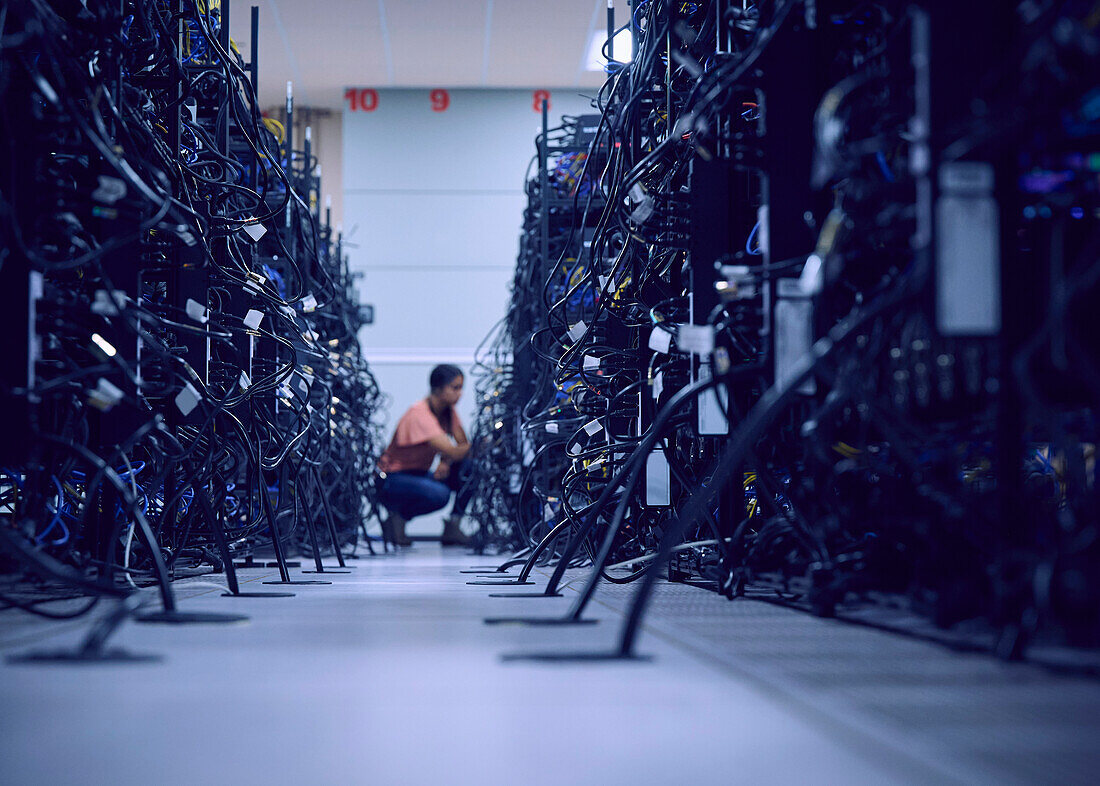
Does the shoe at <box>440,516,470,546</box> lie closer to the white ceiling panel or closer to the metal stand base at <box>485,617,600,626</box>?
the white ceiling panel

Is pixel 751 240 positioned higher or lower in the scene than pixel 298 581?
higher

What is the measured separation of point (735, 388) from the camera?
200 centimetres

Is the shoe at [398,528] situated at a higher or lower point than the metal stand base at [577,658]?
lower

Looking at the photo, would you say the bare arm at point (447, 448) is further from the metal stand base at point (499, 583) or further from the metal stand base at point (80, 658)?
the metal stand base at point (80, 658)

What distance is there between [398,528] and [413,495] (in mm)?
272

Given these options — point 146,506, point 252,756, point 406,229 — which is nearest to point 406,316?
point 406,229

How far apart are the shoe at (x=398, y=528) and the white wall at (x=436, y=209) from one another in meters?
2.32

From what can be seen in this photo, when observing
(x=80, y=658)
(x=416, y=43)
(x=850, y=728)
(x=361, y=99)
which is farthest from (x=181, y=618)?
(x=361, y=99)

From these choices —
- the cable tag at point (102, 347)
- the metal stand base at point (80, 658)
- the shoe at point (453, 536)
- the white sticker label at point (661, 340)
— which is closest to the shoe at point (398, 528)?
the shoe at point (453, 536)

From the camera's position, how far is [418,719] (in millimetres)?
946

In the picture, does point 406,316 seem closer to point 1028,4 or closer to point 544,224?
point 544,224

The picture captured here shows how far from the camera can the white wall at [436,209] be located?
8312mm

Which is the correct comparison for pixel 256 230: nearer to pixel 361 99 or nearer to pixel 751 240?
pixel 751 240

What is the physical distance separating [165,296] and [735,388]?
1455mm
